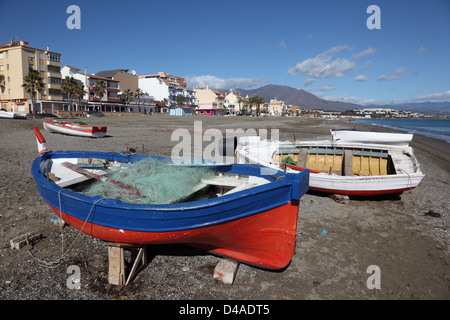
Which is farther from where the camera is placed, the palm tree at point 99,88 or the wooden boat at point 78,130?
the palm tree at point 99,88

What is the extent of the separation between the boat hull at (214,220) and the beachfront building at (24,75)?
56.8 meters

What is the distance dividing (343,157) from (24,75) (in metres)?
59.9

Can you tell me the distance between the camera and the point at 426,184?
34.8 feet

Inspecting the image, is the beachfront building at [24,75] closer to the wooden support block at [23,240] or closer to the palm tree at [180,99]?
the palm tree at [180,99]

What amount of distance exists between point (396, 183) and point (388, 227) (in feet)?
5.07

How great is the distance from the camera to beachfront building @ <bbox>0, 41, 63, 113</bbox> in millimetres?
48250

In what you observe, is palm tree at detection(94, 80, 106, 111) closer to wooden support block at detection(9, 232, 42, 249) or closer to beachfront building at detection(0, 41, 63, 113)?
beachfront building at detection(0, 41, 63, 113)

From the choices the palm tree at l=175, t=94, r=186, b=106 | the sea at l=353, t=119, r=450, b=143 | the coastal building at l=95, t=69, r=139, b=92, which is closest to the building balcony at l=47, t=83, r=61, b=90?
the coastal building at l=95, t=69, r=139, b=92

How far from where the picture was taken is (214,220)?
390 cm

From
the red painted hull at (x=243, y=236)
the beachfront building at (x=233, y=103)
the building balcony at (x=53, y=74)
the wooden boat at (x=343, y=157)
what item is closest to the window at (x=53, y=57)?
the building balcony at (x=53, y=74)

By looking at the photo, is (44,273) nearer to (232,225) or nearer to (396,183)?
(232,225)

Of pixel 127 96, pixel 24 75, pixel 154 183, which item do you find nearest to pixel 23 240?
pixel 154 183

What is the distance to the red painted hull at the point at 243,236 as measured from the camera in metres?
3.96
